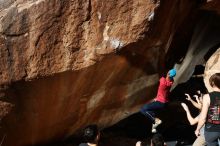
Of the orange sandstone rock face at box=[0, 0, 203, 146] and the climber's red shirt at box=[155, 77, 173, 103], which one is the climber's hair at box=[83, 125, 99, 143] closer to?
the orange sandstone rock face at box=[0, 0, 203, 146]

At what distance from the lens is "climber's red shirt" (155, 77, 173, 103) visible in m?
8.23

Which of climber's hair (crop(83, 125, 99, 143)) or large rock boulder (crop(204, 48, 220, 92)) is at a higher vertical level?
large rock boulder (crop(204, 48, 220, 92))

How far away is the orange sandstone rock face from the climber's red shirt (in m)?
0.34

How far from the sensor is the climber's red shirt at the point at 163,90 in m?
8.23

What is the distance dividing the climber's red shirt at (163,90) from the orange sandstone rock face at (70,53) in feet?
1.13

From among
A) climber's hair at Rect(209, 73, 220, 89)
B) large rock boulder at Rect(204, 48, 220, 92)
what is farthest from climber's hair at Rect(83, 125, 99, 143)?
large rock boulder at Rect(204, 48, 220, 92)

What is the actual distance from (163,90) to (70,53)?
190 cm

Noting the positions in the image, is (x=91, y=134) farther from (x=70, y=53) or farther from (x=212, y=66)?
(x=212, y=66)

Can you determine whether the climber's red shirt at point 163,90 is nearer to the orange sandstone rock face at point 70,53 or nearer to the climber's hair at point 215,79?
the orange sandstone rock face at point 70,53

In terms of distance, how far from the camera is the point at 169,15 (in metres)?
7.55

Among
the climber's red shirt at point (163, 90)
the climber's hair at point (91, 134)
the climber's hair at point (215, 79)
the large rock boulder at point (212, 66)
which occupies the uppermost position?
the large rock boulder at point (212, 66)

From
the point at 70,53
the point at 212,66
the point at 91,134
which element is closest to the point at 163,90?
the point at 212,66

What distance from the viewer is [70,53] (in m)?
7.18

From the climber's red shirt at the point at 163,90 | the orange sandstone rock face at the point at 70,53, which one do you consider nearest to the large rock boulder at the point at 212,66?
the climber's red shirt at the point at 163,90
